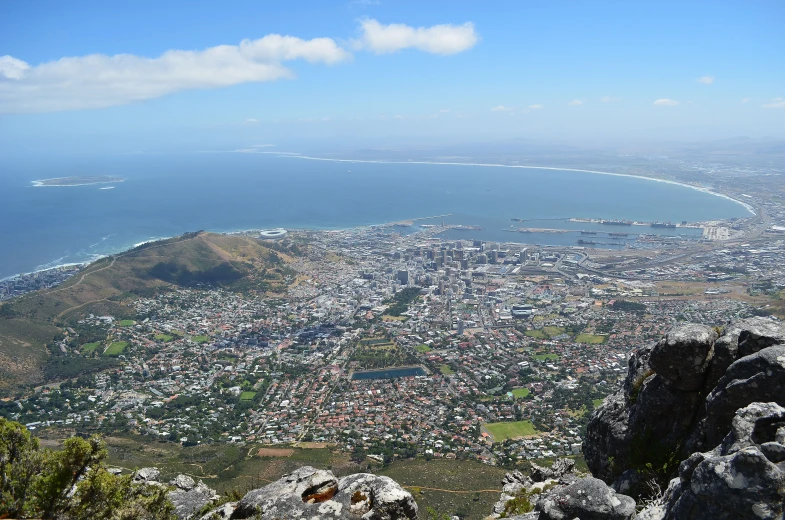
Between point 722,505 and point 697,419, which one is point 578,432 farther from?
point 722,505

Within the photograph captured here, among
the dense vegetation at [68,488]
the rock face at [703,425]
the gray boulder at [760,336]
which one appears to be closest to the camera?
the rock face at [703,425]

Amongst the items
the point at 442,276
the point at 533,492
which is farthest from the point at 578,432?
the point at 442,276

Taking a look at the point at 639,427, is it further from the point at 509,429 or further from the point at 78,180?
the point at 78,180

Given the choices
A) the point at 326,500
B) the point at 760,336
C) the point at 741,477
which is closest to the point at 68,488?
the point at 326,500

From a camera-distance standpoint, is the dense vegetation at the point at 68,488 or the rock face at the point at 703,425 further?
the dense vegetation at the point at 68,488

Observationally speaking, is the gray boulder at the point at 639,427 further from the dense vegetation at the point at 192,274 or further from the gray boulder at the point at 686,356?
the dense vegetation at the point at 192,274

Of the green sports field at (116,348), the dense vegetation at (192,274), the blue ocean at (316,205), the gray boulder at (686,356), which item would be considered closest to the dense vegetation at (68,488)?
the gray boulder at (686,356)
